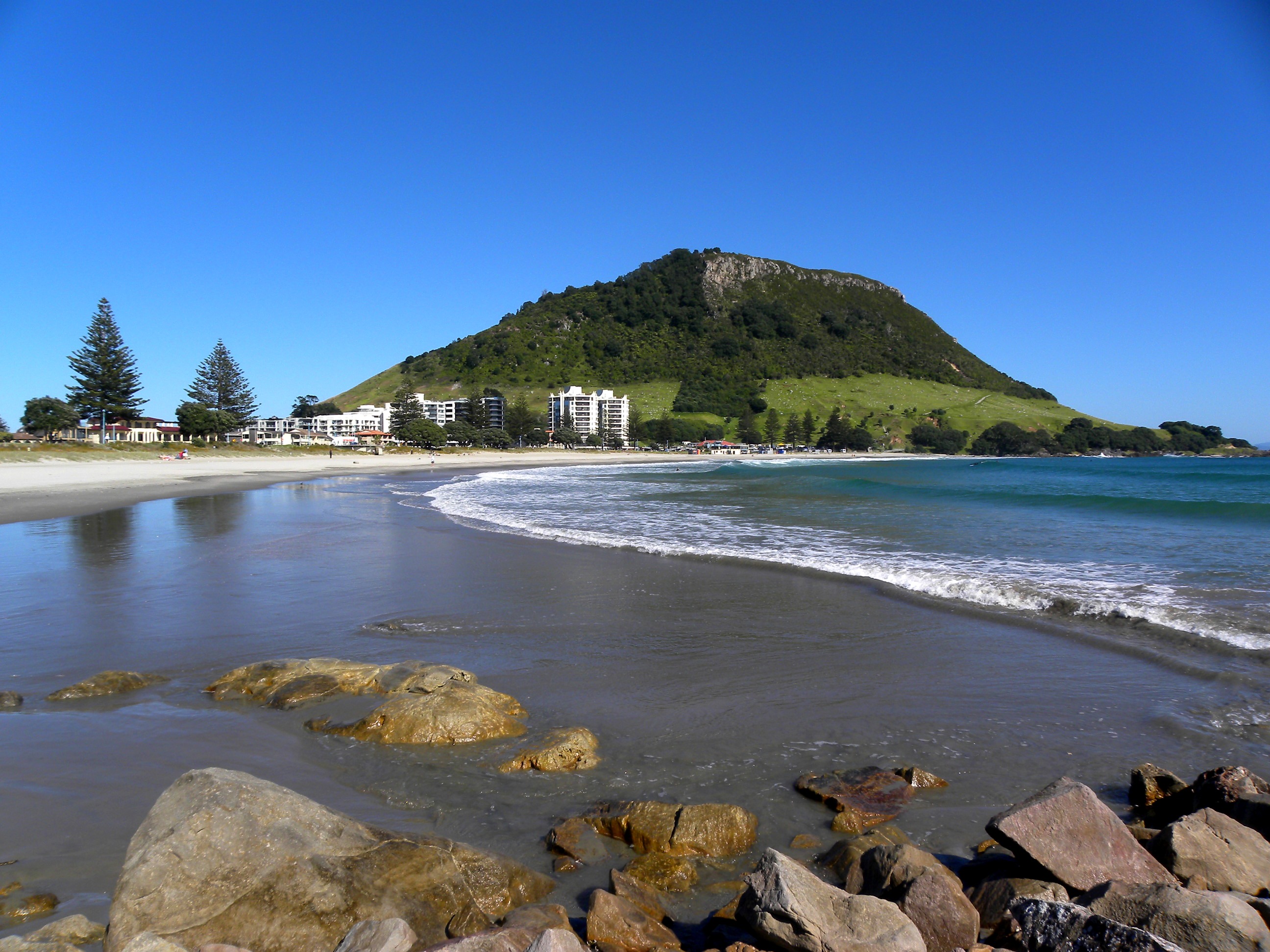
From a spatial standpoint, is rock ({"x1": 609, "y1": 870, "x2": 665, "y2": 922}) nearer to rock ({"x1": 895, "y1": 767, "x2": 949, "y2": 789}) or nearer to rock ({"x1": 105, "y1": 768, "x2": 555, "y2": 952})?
rock ({"x1": 105, "y1": 768, "x2": 555, "y2": 952})

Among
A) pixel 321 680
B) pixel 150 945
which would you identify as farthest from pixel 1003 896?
pixel 321 680

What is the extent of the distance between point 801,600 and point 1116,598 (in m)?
4.04

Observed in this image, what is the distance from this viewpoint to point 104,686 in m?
5.90

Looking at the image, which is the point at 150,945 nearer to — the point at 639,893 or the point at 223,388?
the point at 639,893

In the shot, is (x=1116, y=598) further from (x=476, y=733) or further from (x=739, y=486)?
(x=739, y=486)

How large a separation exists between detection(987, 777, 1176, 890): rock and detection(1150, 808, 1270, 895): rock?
0.09 m

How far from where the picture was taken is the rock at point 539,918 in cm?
283

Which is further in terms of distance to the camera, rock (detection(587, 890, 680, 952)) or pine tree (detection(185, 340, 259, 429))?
pine tree (detection(185, 340, 259, 429))

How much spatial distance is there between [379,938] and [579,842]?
1246mm

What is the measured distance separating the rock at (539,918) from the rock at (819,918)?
0.73 m

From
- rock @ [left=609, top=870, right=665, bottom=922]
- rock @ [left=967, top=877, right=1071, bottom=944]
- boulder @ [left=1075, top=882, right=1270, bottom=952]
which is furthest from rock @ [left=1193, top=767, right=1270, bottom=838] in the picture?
rock @ [left=609, top=870, right=665, bottom=922]

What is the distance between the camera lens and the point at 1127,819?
3918mm

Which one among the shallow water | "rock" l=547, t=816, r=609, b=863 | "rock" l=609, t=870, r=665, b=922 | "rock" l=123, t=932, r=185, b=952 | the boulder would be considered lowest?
the shallow water

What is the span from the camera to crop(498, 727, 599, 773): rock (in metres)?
4.55
